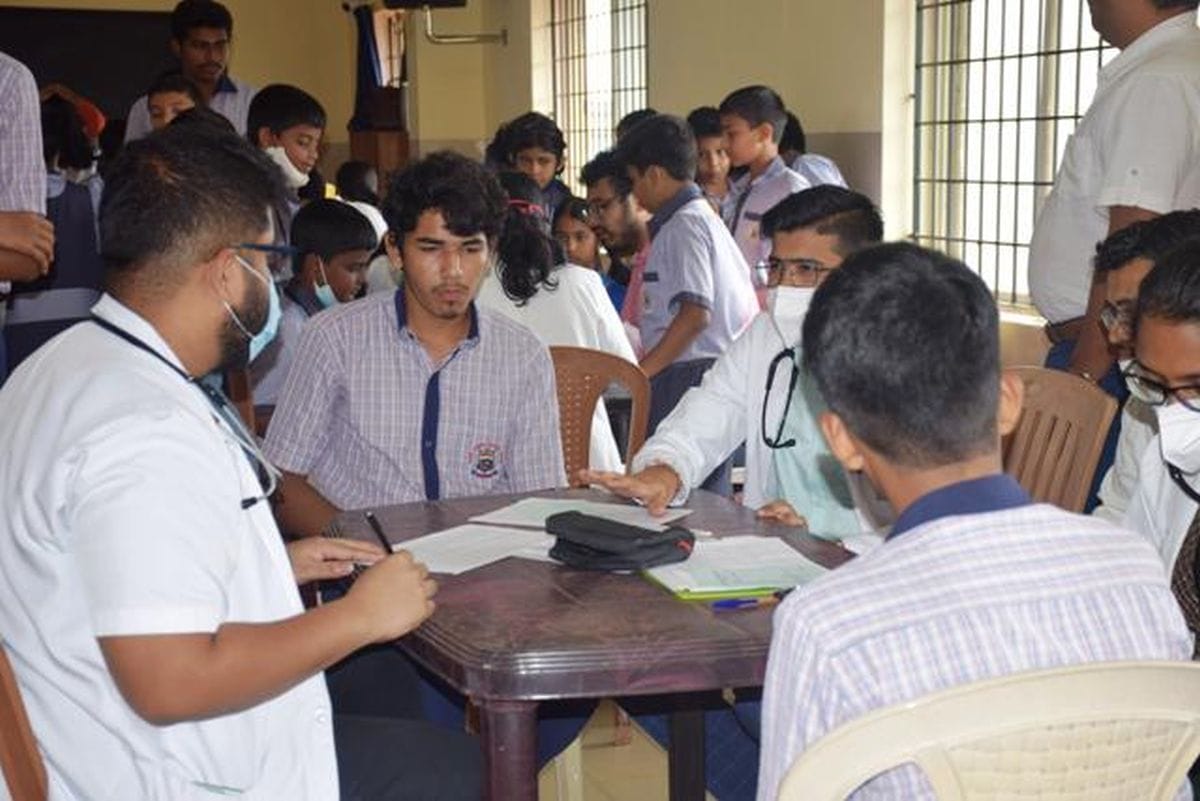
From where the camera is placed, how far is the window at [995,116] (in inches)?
209

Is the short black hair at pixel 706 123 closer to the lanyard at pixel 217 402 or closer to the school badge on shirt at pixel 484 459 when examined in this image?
the school badge on shirt at pixel 484 459

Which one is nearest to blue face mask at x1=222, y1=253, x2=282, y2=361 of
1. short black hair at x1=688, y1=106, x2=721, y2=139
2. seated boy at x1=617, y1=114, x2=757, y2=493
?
seated boy at x1=617, y1=114, x2=757, y2=493

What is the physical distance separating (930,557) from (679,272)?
317 centimetres

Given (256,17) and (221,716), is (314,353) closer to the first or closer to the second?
(221,716)

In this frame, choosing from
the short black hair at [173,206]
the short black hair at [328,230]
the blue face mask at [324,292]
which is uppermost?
the short black hair at [173,206]

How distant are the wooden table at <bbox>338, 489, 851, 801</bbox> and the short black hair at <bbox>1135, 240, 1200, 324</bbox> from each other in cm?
74

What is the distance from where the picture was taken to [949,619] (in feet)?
4.09

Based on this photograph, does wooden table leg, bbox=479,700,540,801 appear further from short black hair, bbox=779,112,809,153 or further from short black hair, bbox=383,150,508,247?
short black hair, bbox=779,112,809,153

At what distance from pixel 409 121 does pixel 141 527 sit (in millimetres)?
10458

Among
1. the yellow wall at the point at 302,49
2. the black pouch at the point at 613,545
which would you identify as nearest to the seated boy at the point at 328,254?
the black pouch at the point at 613,545

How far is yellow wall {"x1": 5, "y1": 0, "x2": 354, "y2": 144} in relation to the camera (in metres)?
12.8

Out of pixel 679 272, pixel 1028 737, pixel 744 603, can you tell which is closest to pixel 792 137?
pixel 679 272

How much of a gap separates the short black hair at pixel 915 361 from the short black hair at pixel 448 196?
4.69 feet

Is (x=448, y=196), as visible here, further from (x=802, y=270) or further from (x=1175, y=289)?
(x=1175, y=289)
